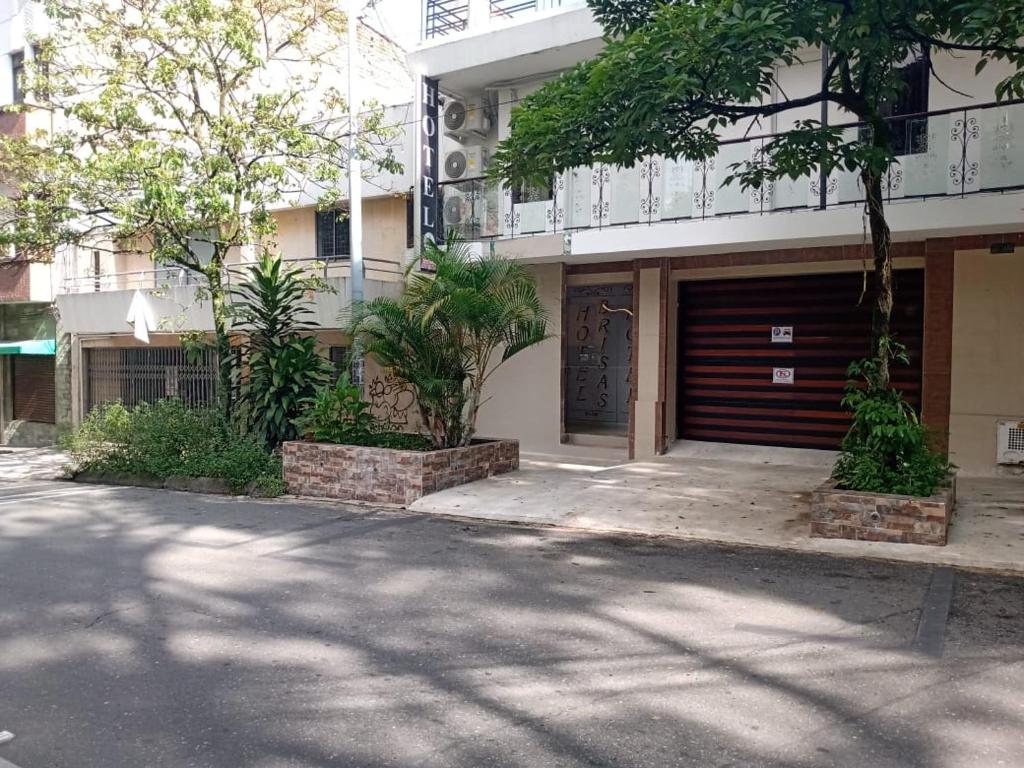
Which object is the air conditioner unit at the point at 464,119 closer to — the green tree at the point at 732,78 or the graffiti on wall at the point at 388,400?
the graffiti on wall at the point at 388,400

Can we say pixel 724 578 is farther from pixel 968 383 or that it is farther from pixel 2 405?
pixel 2 405

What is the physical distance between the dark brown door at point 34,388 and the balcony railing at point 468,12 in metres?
12.9

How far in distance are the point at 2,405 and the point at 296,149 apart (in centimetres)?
1423

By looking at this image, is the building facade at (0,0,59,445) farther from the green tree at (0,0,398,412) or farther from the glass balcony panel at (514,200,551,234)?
the glass balcony panel at (514,200,551,234)

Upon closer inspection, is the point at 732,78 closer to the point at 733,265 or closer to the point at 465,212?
the point at 733,265

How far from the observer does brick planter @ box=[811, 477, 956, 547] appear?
7.07 metres

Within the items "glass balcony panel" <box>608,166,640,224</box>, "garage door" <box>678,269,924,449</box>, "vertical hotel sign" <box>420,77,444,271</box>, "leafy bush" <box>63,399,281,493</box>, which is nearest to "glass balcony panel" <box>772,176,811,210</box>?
"garage door" <box>678,269,924,449</box>

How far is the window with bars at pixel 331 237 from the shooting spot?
55.9 feet

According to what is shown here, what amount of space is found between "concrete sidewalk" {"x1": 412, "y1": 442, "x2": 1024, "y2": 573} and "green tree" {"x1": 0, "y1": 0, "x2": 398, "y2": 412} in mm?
5387

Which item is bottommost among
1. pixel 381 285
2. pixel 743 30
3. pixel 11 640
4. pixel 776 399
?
pixel 11 640

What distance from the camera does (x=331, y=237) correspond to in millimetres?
17250

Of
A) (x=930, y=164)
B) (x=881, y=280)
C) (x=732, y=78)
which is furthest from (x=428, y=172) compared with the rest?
(x=881, y=280)

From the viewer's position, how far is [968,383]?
1065 cm

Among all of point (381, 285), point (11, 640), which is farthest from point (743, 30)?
point (381, 285)
